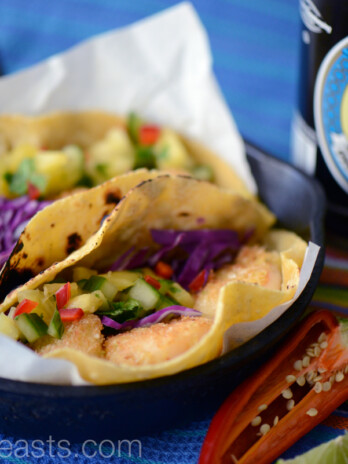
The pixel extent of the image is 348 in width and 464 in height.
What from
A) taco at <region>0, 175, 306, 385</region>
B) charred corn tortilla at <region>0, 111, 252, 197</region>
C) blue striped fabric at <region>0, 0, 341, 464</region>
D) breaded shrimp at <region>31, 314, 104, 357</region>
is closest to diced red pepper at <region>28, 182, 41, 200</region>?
charred corn tortilla at <region>0, 111, 252, 197</region>

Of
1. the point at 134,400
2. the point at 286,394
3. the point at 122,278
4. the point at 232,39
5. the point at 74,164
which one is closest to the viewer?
the point at 134,400

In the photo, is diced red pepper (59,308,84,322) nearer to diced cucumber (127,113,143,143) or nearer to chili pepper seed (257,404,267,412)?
chili pepper seed (257,404,267,412)

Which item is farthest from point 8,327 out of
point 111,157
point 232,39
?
point 232,39

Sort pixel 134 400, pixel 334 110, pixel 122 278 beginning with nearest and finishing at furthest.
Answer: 1. pixel 134 400
2. pixel 122 278
3. pixel 334 110

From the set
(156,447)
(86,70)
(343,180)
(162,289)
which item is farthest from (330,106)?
(156,447)

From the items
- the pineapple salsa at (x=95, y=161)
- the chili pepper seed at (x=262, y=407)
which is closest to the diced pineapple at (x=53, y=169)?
the pineapple salsa at (x=95, y=161)

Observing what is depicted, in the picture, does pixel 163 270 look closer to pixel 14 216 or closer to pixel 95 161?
pixel 14 216
